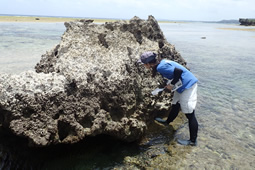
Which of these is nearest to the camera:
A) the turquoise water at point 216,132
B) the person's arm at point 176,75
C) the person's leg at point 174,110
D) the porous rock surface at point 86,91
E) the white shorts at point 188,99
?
the porous rock surface at point 86,91

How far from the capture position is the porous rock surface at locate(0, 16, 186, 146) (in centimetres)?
379

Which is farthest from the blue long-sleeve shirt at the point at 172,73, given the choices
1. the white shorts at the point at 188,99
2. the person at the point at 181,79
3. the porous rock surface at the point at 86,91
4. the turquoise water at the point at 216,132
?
the turquoise water at the point at 216,132

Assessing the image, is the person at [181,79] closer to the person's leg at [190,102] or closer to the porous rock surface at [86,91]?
the person's leg at [190,102]

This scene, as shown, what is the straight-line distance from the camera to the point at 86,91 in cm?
447

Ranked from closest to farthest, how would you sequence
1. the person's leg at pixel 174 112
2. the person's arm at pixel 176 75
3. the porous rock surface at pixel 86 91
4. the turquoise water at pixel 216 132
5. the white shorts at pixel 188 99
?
the porous rock surface at pixel 86 91 → the turquoise water at pixel 216 132 → the person's arm at pixel 176 75 → the white shorts at pixel 188 99 → the person's leg at pixel 174 112

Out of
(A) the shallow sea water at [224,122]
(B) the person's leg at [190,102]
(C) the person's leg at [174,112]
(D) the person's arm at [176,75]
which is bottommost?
(A) the shallow sea water at [224,122]

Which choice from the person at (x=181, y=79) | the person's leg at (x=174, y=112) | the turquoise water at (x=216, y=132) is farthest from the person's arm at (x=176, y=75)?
the turquoise water at (x=216, y=132)

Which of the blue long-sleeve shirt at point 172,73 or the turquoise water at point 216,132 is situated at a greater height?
the blue long-sleeve shirt at point 172,73

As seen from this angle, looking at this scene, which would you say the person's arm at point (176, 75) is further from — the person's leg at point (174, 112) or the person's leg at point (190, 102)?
the person's leg at point (174, 112)

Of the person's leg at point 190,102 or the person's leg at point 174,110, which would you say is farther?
the person's leg at point 174,110

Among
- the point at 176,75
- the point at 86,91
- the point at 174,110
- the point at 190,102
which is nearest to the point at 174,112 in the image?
the point at 174,110

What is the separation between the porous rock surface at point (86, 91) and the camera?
379 cm

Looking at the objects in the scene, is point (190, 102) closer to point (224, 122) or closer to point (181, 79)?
point (181, 79)

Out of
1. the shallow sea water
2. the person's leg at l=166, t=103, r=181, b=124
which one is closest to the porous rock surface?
the person's leg at l=166, t=103, r=181, b=124
